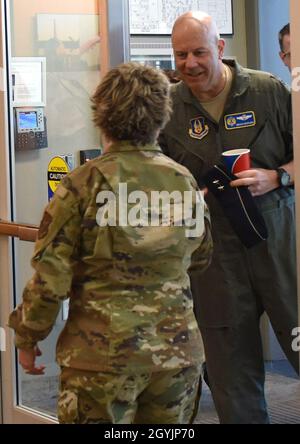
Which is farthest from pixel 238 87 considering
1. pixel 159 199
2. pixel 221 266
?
pixel 159 199

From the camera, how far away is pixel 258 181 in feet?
9.61

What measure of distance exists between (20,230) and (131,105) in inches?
64.3

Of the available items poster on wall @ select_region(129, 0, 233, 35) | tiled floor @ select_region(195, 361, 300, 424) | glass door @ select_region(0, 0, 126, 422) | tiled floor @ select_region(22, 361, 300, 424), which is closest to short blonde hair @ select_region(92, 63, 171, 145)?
glass door @ select_region(0, 0, 126, 422)

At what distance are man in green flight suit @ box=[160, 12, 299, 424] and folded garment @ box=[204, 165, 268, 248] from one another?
→ 0.19 feet

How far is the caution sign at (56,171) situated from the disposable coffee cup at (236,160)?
1163 mm

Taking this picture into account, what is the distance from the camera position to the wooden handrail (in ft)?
12.4

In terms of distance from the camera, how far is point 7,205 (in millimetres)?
4055

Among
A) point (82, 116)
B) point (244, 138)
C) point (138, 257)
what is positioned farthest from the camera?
point (82, 116)

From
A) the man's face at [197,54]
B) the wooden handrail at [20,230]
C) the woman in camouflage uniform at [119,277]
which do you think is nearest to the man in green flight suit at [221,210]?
the man's face at [197,54]

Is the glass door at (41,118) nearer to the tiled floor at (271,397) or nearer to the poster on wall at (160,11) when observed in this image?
the tiled floor at (271,397)

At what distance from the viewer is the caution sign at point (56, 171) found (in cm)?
389

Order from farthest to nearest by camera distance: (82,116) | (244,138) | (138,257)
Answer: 1. (82,116)
2. (244,138)
3. (138,257)
